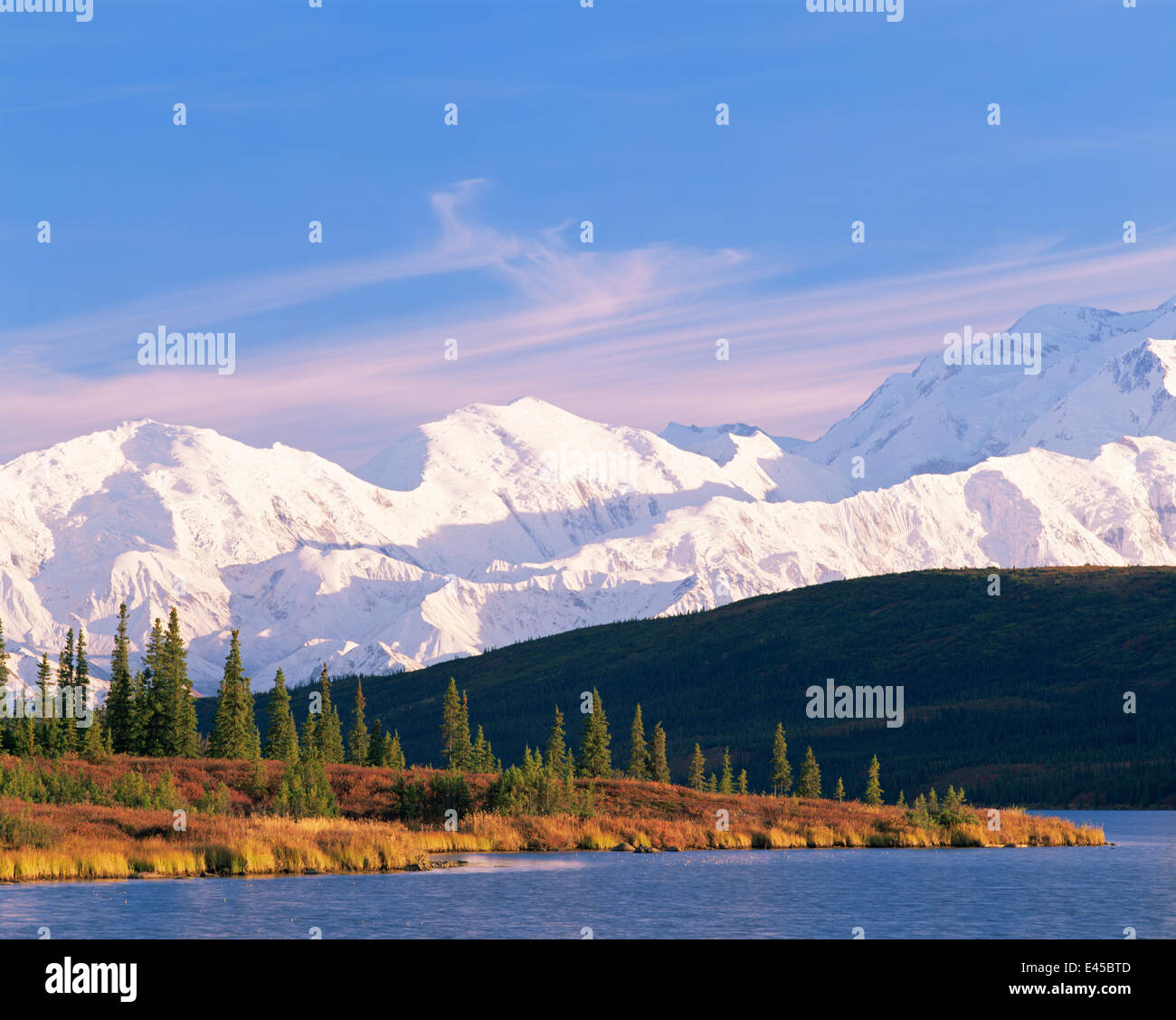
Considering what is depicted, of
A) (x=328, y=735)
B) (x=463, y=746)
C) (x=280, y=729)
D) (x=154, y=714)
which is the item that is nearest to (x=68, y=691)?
(x=154, y=714)

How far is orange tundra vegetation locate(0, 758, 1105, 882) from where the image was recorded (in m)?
63.4

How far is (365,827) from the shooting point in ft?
245

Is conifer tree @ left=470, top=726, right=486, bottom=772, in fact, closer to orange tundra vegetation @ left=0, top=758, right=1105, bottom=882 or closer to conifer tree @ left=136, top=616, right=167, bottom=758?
orange tundra vegetation @ left=0, top=758, right=1105, bottom=882

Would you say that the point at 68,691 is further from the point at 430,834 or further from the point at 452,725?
the point at 430,834

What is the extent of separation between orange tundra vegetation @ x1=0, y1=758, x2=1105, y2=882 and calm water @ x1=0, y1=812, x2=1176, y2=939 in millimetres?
1517

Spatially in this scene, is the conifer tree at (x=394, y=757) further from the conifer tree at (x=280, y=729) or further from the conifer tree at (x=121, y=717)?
the conifer tree at (x=121, y=717)

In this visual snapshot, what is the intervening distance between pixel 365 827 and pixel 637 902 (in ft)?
69.3

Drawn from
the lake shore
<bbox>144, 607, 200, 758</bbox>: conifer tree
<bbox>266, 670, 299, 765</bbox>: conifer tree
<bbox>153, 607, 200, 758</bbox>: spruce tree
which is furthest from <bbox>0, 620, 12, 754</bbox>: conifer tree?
the lake shore

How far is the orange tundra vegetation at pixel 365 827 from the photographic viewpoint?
6344cm
